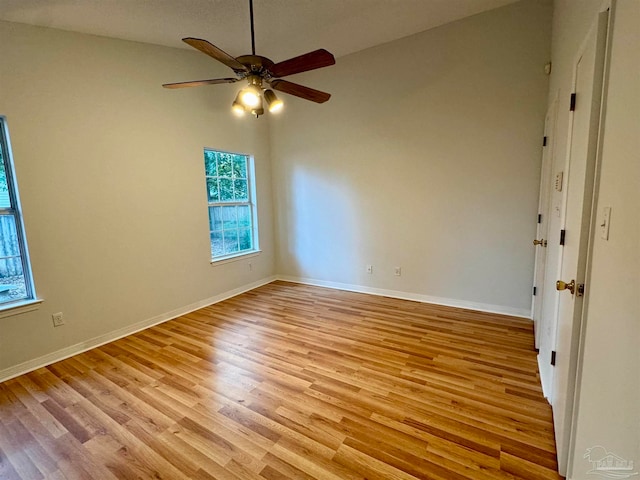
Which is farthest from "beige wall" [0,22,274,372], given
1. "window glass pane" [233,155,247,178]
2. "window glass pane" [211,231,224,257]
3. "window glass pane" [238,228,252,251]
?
"window glass pane" [238,228,252,251]

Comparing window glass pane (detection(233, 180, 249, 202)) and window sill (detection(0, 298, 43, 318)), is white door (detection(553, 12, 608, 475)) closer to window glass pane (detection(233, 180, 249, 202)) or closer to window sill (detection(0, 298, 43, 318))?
window sill (detection(0, 298, 43, 318))

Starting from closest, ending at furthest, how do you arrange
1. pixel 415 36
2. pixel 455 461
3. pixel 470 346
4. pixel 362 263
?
pixel 455 461
pixel 470 346
pixel 415 36
pixel 362 263

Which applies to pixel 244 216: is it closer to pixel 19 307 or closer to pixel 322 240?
pixel 322 240

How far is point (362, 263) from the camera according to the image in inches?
167

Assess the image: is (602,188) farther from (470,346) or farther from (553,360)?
(470,346)

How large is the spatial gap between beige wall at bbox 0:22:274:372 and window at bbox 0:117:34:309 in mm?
73

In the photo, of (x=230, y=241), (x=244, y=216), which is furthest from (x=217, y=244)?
(x=244, y=216)

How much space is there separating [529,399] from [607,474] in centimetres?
105

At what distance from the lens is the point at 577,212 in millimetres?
1361

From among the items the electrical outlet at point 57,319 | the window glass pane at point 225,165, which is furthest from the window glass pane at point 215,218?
the electrical outlet at point 57,319

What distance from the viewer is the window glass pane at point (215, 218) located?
405cm

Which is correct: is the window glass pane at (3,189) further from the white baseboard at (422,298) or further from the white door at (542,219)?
the white door at (542,219)

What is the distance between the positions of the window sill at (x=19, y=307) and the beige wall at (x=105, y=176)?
47 millimetres

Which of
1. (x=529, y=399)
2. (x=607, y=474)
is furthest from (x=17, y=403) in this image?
(x=529, y=399)
